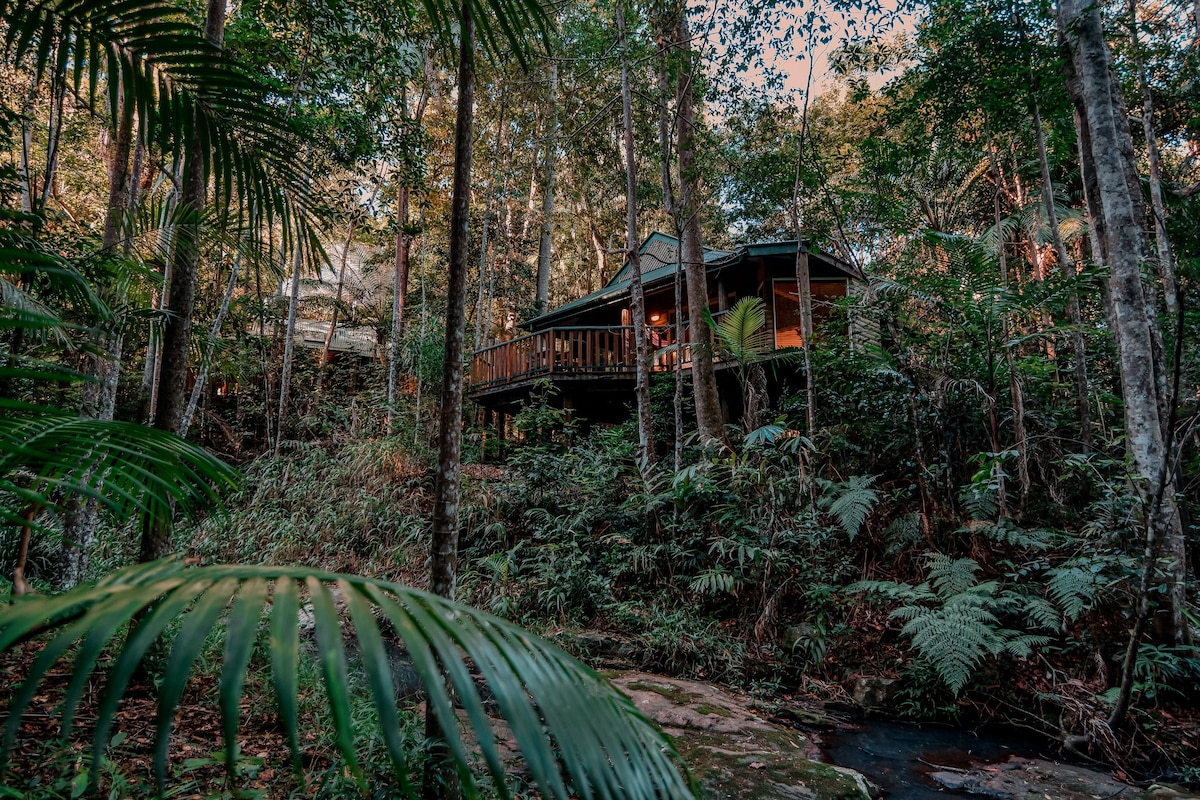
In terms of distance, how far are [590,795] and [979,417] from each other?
22.7 ft

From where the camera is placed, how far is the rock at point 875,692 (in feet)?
14.0

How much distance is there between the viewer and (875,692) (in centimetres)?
430

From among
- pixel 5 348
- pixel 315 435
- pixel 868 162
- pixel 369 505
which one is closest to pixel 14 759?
pixel 5 348

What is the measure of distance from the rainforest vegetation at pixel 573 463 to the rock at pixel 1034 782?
0.25 m

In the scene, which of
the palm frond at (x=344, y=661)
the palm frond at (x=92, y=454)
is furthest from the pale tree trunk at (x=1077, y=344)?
the palm frond at (x=92, y=454)

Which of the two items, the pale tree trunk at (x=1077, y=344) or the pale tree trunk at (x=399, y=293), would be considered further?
the pale tree trunk at (x=399, y=293)

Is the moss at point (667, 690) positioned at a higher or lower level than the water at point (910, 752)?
higher

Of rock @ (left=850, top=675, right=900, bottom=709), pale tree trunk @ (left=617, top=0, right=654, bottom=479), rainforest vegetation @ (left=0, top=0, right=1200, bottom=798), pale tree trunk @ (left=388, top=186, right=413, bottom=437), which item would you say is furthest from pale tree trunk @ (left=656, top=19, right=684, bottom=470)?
pale tree trunk @ (left=388, top=186, right=413, bottom=437)

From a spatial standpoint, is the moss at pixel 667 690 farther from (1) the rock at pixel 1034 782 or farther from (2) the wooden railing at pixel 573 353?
(2) the wooden railing at pixel 573 353

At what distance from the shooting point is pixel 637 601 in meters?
5.73

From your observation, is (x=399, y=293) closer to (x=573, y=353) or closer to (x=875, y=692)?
(x=573, y=353)

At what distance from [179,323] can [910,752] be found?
4753 mm

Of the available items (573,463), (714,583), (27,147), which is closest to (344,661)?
(714,583)

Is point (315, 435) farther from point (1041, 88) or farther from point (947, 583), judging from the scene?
point (1041, 88)
